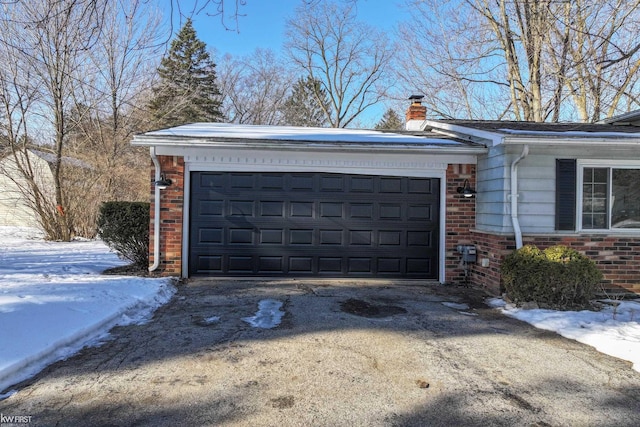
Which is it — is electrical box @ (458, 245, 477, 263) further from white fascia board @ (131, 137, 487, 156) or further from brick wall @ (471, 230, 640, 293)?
white fascia board @ (131, 137, 487, 156)

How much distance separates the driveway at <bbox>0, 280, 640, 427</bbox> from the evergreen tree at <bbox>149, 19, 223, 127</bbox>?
560 inches

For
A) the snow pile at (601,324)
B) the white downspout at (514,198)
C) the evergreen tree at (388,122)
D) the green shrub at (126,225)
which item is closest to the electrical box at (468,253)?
the white downspout at (514,198)

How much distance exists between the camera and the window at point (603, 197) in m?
6.80

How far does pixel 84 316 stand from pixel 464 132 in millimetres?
6857

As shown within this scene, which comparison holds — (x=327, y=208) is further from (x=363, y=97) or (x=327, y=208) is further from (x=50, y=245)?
(x=363, y=97)

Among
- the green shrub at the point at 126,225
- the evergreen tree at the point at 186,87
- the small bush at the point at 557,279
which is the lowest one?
the small bush at the point at 557,279

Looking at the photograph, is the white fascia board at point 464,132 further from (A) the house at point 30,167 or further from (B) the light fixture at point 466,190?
(A) the house at point 30,167

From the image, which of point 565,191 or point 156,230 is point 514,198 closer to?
point 565,191

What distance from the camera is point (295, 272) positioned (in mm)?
7738

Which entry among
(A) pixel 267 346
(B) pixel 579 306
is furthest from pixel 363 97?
(A) pixel 267 346

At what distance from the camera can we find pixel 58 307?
15.6ft

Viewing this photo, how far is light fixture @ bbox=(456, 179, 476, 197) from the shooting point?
745 cm

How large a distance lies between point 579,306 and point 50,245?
43.3 feet

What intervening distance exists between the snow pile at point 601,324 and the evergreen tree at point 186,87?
15142 millimetres
